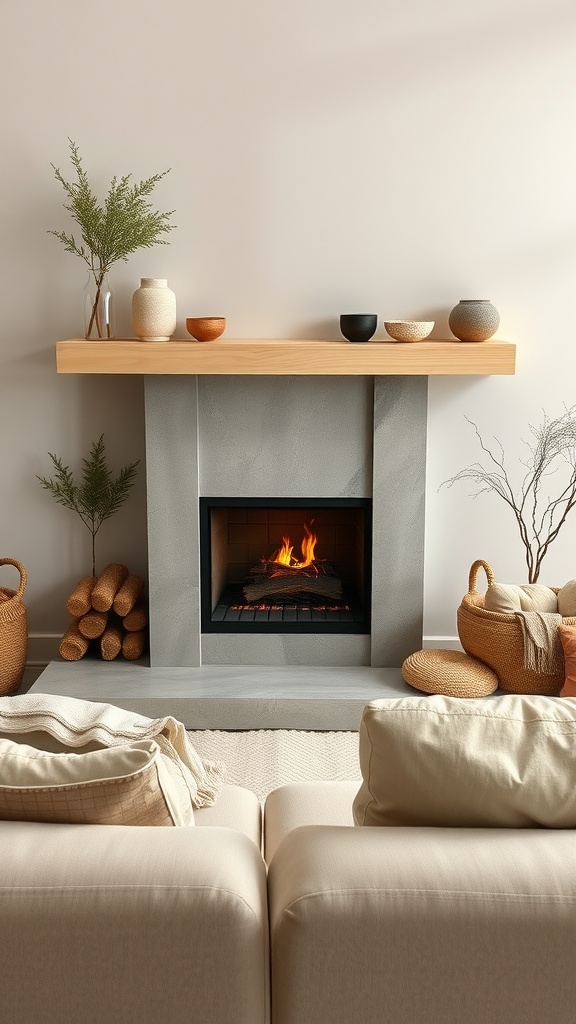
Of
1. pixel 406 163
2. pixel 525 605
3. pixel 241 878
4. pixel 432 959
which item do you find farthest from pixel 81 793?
pixel 406 163

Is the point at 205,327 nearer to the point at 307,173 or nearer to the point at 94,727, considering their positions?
the point at 307,173

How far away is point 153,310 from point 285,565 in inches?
48.3

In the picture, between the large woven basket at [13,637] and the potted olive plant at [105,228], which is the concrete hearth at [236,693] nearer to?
the large woven basket at [13,637]

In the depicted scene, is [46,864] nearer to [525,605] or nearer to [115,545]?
[525,605]

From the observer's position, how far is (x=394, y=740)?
1472mm

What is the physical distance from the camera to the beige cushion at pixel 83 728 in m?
1.89

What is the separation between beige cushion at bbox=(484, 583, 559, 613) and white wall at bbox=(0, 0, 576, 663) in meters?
0.47

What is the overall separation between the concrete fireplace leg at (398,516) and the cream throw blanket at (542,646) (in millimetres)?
556

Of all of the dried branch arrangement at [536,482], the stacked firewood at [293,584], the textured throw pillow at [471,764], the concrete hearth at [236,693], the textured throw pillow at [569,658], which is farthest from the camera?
the stacked firewood at [293,584]

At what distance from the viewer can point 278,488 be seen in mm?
3920

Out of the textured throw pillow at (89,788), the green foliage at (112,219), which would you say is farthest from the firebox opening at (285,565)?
the textured throw pillow at (89,788)

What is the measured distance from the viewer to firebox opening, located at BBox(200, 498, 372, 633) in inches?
157

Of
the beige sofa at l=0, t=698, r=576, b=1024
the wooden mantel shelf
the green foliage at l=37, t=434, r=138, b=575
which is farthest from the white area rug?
the beige sofa at l=0, t=698, r=576, b=1024

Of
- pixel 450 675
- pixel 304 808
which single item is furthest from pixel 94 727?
pixel 450 675
